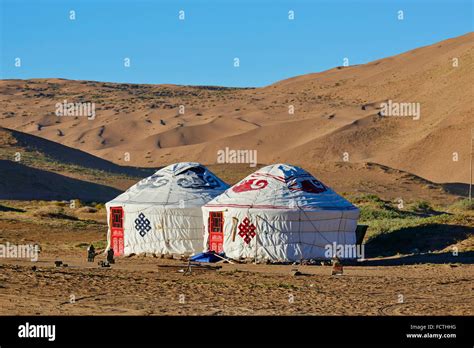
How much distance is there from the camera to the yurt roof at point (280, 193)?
87.0 feet

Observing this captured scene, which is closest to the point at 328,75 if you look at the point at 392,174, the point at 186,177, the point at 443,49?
the point at 443,49

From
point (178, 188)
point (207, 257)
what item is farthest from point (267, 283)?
point (178, 188)

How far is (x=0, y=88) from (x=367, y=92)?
2229 inches

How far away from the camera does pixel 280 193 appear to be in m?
26.8

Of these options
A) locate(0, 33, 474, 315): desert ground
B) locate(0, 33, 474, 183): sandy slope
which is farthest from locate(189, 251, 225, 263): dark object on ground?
locate(0, 33, 474, 183): sandy slope

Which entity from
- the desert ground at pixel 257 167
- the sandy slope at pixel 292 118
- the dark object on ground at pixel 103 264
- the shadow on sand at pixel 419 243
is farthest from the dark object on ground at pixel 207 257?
the sandy slope at pixel 292 118

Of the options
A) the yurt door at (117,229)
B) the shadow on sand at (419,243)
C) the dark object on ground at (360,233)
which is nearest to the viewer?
the shadow on sand at (419,243)

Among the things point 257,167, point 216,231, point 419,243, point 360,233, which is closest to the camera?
point 216,231

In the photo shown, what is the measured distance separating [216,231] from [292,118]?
7710cm

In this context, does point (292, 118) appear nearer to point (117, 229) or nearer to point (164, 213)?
point (117, 229)

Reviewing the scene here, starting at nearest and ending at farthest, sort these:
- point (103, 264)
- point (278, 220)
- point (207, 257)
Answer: point (103, 264), point (278, 220), point (207, 257)

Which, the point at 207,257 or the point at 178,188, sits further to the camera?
the point at 178,188

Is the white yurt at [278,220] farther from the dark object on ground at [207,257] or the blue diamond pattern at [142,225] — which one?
the blue diamond pattern at [142,225]

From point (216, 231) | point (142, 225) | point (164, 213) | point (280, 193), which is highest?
point (280, 193)
